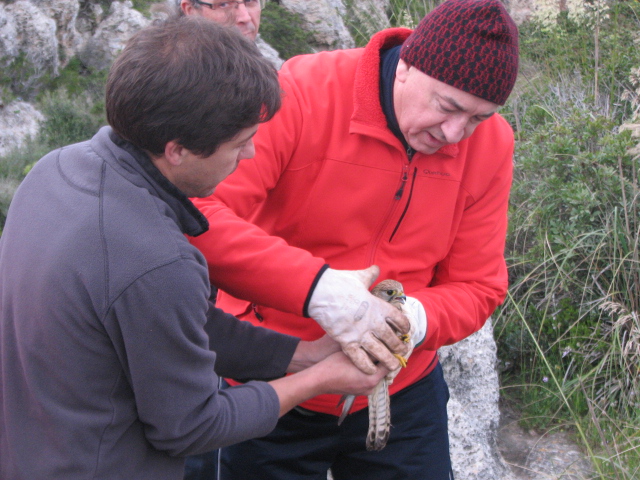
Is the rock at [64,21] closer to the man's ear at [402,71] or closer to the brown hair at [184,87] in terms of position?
the man's ear at [402,71]

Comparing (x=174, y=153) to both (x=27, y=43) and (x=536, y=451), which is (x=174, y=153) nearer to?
(x=536, y=451)

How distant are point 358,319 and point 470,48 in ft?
2.71

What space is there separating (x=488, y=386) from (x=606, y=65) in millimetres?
2871

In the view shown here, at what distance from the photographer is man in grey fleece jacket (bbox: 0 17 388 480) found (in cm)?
128

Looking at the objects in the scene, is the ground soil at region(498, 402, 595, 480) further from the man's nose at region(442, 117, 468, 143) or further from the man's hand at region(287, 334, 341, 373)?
the man's nose at region(442, 117, 468, 143)

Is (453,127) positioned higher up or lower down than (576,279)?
higher up

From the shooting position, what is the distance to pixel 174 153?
1467 mm

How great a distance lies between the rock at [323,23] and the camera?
7.56 meters

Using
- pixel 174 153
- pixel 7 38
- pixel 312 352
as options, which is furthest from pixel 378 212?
pixel 7 38

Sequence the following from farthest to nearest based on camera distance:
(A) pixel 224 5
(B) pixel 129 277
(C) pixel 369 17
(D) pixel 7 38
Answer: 1. (C) pixel 369 17
2. (D) pixel 7 38
3. (A) pixel 224 5
4. (B) pixel 129 277

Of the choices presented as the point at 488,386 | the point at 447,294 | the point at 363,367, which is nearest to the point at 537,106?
the point at 488,386

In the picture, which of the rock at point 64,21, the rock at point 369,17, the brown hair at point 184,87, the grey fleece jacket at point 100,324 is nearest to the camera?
the grey fleece jacket at point 100,324

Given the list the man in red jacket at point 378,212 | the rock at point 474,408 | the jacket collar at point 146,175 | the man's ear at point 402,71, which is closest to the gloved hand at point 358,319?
the man in red jacket at point 378,212

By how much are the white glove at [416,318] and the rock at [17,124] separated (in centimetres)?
461
